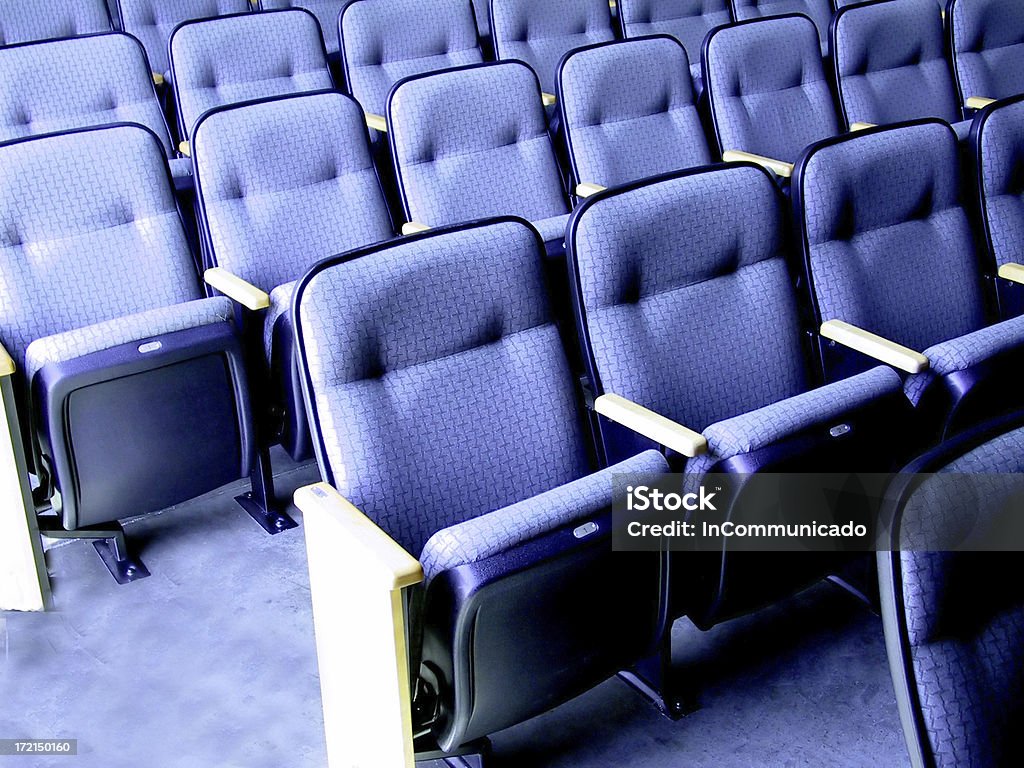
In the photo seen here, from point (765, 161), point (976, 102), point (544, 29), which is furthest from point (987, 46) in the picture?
point (544, 29)

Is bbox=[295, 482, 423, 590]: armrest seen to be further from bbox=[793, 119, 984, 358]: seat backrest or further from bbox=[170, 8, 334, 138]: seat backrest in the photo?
bbox=[170, 8, 334, 138]: seat backrest

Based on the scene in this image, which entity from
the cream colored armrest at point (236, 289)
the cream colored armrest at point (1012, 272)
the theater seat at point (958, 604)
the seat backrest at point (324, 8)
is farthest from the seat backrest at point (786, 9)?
the theater seat at point (958, 604)

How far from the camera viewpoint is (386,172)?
2.73m

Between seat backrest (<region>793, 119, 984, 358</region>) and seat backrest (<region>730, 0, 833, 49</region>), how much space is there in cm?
180

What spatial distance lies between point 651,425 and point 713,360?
0.27 m

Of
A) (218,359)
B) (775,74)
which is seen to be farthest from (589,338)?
(775,74)

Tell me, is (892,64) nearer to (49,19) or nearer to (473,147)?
(473,147)

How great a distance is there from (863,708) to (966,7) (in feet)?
7.58

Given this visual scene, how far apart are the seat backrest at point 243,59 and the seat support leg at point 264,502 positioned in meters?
0.93

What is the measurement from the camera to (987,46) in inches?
129

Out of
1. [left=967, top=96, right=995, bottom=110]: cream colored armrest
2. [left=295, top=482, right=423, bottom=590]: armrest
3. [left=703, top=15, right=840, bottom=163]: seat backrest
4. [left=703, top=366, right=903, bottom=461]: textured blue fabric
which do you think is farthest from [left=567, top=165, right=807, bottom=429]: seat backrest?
[left=967, top=96, right=995, bottom=110]: cream colored armrest

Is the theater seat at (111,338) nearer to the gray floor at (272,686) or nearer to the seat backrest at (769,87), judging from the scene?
the gray floor at (272,686)

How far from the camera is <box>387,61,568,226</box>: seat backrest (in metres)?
2.25

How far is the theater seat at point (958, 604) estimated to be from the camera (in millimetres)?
812
